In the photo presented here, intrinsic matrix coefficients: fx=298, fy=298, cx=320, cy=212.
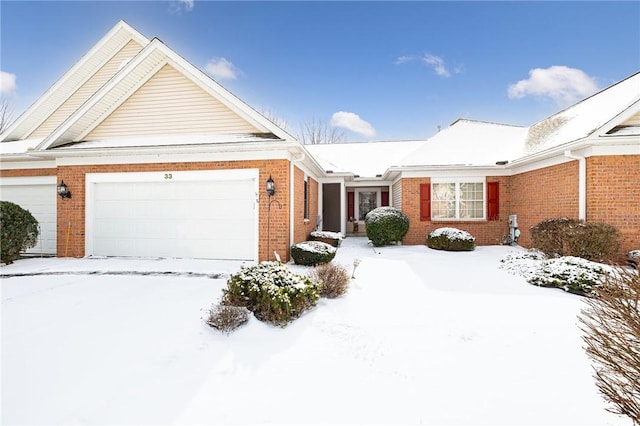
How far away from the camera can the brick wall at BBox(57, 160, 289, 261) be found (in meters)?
8.58

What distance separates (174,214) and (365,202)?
1185cm

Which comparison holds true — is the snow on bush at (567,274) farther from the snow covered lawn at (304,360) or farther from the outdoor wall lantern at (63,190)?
the outdoor wall lantern at (63,190)

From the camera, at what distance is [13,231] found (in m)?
8.54

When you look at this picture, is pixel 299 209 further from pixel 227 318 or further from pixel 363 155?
pixel 363 155

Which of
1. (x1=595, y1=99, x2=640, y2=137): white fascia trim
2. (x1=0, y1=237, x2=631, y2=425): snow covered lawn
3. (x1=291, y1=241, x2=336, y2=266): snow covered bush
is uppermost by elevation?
(x1=595, y1=99, x2=640, y2=137): white fascia trim

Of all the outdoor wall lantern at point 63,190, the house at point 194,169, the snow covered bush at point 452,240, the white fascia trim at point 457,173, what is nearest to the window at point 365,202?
the white fascia trim at point 457,173

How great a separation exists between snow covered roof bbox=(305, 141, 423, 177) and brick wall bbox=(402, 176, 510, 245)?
3098 millimetres

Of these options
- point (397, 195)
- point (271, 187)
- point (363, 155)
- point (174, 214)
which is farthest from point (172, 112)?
point (363, 155)

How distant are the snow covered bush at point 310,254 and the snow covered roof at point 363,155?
774 centimetres

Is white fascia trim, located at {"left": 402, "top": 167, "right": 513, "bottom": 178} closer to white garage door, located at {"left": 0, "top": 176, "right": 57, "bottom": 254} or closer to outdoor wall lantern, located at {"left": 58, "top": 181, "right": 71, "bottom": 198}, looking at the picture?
outdoor wall lantern, located at {"left": 58, "top": 181, "right": 71, "bottom": 198}

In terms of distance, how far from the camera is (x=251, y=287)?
15.5 ft

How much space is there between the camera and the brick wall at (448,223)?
41.5ft

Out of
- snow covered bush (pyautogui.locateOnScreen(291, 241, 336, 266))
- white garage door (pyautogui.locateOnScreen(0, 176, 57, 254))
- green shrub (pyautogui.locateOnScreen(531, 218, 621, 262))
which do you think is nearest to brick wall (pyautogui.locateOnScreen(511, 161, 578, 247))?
green shrub (pyautogui.locateOnScreen(531, 218, 621, 262))

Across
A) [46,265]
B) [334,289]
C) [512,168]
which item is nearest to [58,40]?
[46,265]
